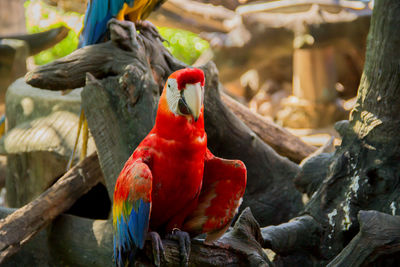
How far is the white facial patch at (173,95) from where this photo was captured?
1.34 metres

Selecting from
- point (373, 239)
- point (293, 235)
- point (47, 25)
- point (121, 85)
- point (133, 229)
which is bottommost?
point (47, 25)

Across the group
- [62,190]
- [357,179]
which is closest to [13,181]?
[62,190]

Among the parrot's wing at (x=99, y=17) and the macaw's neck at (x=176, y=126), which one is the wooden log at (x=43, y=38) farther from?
the macaw's neck at (x=176, y=126)

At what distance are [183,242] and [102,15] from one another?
1182 mm

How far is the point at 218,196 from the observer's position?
155 centimetres

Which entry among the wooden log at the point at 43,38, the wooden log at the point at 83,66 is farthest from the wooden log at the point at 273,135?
the wooden log at the point at 43,38

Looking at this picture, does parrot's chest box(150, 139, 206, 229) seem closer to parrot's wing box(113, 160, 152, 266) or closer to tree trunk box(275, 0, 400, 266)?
parrot's wing box(113, 160, 152, 266)

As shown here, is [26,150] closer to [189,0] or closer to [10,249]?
[10,249]

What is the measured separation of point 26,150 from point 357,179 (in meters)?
1.54

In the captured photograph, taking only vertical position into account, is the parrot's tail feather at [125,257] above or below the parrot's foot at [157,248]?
below

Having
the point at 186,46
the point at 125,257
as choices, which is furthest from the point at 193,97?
the point at 186,46

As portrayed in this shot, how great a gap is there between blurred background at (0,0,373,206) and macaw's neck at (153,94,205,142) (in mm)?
2459

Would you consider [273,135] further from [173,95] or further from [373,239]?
[173,95]

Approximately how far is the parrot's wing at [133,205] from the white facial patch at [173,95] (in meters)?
0.16
